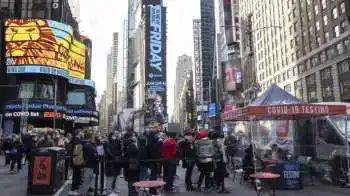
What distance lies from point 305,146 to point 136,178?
8.97m

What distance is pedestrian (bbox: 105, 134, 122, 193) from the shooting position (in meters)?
15.2

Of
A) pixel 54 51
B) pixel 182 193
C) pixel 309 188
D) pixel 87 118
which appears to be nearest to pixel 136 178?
pixel 182 193

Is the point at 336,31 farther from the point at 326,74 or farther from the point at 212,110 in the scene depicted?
the point at 212,110

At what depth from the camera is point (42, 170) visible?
14.5 m

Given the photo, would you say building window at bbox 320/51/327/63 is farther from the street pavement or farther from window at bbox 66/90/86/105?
the street pavement

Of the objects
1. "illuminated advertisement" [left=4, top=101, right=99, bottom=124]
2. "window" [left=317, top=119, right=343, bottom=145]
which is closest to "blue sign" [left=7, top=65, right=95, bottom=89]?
"illuminated advertisement" [left=4, top=101, right=99, bottom=124]

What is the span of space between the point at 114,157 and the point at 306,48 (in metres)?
65.0

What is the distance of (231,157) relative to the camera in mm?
24422

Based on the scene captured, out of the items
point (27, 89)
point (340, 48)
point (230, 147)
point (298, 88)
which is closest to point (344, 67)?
point (340, 48)

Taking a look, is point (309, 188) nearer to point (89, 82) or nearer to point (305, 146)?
point (305, 146)

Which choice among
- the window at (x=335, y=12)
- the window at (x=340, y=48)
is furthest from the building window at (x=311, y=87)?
the window at (x=335, y=12)

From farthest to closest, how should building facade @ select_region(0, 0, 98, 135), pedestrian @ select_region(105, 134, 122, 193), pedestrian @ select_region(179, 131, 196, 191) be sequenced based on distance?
building facade @ select_region(0, 0, 98, 135) → pedestrian @ select_region(179, 131, 196, 191) → pedestrian @ select_region(105, 134, 122, 193)

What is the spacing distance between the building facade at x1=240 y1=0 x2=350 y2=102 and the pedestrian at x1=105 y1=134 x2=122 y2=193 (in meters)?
34.8

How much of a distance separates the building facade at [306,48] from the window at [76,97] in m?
28.1
